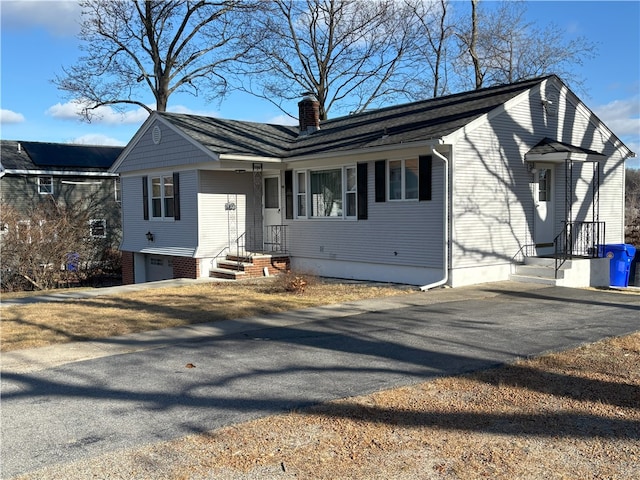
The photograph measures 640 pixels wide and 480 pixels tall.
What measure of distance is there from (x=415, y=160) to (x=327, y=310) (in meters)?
4.77

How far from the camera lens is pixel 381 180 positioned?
1413 centimetres

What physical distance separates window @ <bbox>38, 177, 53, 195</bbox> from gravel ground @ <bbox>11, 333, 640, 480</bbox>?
86.3ft

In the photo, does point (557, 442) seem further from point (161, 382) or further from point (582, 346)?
point (161, 382)

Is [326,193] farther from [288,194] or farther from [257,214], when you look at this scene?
[257,214]

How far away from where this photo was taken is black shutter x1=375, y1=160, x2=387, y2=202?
14070mm

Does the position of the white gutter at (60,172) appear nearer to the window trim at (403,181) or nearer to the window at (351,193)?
the window at (351,193)

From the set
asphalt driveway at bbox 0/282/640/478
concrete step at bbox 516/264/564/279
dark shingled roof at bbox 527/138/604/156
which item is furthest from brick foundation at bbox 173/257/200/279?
dark shingled roof at bbox 527/138/604/156

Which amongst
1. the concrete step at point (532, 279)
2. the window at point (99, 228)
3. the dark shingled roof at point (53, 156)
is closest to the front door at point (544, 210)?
the concrete step at point (532, 279)

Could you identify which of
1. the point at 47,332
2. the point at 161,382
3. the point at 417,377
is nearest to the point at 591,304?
the point at 417,377

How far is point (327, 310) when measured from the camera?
10398mm

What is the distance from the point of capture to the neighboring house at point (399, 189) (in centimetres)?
1308

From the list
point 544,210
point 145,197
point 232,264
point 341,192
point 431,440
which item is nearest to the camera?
point 431,440

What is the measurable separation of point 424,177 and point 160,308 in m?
6.33

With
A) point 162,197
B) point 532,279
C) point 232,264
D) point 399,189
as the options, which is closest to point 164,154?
point 162,197
